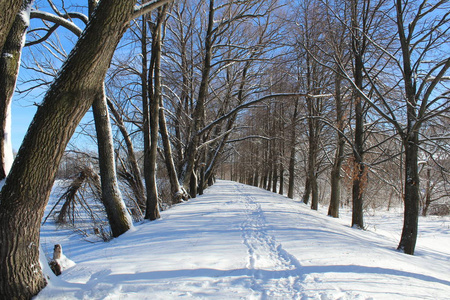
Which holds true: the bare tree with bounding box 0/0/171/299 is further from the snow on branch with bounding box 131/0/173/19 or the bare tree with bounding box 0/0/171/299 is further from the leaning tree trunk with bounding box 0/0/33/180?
the leaning tree trunk with bounding box 0/0/33/180

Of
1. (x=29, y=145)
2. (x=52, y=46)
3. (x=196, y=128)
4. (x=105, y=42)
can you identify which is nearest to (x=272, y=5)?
(x=196, y=128)

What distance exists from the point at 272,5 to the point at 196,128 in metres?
6.28

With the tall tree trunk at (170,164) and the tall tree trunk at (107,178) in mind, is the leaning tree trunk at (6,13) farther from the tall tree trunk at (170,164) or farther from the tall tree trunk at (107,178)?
the tall tree trunk at (170,164)

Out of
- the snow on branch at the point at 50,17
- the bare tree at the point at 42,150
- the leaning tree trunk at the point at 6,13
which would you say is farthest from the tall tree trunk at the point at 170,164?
the leaning tree trunk at the point at 6,13

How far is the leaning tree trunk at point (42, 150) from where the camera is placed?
2551mm

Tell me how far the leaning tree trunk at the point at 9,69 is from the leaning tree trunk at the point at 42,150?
0.92 metres

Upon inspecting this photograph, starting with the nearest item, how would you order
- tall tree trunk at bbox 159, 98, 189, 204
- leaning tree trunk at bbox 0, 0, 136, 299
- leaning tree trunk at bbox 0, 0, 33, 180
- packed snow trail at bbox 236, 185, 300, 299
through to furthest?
1. leaning tree trunk at bbox 0, 0, 136, 299
2. packed snow trail at bbox 236, 185, 300, 299
3. leaning tree trunk at bbox 0, 0, 33, 180
4. tall tree trunk at bbox 159, 98, 189, 204

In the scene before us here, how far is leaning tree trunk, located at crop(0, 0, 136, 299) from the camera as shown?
2551 millimetres

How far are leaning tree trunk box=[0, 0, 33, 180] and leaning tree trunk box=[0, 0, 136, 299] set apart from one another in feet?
3.03

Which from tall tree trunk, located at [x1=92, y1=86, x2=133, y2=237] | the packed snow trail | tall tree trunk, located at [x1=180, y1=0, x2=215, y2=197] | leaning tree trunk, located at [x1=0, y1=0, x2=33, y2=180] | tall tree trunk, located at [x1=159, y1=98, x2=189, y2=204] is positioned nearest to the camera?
the packed snow trail

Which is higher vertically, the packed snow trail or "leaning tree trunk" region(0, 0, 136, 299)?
"leaning tree trunk" region(0, 0, 136, 299)

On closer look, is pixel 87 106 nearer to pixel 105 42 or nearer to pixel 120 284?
pixel 105 42

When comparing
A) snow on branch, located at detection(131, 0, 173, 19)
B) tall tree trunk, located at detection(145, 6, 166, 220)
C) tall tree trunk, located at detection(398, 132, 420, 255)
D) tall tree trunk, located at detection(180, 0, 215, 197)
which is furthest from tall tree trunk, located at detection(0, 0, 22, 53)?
tall tree trunk, located at detection(180, 0, 215, 197)

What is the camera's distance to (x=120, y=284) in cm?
311
